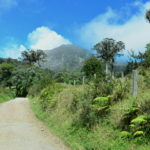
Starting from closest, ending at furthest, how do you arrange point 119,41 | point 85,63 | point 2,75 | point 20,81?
point 85,63 → point 20,81 → point 119,41 → point 2,75

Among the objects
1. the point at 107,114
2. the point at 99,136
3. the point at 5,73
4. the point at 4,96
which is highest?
the point at 5,73

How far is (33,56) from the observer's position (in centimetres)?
8431

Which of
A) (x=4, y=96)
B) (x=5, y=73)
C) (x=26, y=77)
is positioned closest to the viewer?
(x=4, y=96)

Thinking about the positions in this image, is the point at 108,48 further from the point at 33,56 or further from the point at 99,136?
the point at 99,136

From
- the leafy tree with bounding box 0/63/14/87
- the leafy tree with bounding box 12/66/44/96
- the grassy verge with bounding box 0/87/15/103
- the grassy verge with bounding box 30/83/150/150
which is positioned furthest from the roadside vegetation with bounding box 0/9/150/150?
the leafy tree with bounding box 0/63/14/87

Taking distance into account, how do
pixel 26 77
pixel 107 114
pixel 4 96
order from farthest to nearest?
pixel 26 77
pixel 4 96
pixel 107 114

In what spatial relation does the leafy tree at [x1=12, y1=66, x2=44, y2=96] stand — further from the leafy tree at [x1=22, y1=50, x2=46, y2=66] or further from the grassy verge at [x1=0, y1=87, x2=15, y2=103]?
the leafy tree at [x1=22, y1=50, x2=46, y2=66]

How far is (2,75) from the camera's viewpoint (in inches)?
3017

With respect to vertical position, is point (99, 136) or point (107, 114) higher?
point (107, 114)

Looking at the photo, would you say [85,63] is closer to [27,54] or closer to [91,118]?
[91,118]

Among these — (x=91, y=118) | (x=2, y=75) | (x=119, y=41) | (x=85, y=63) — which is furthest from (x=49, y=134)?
(x=2, y=75)

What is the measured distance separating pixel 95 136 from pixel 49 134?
2718 mm

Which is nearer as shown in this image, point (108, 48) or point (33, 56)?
point (108, 48)

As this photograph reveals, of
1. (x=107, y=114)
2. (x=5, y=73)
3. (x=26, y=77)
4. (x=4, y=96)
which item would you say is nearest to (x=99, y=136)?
(x=107, y=114)
